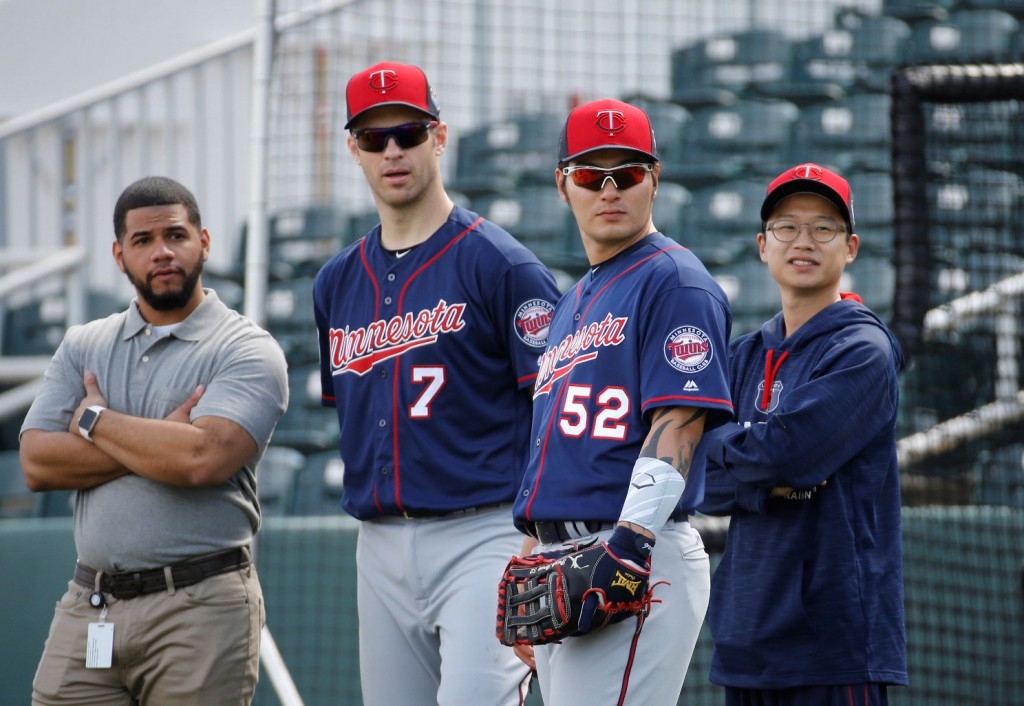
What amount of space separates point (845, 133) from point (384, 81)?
4.47m

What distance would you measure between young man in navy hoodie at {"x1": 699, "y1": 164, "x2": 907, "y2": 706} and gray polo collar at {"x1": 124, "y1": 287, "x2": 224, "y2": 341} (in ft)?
3.88

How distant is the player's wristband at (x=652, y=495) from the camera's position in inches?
77.0

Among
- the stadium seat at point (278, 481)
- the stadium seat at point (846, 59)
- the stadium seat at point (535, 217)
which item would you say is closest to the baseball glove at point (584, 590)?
the stadium seat at point (278, 481)

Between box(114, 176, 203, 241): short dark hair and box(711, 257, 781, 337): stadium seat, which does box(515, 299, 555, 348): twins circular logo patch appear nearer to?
box(114, 176, 203, 241): short dark hair

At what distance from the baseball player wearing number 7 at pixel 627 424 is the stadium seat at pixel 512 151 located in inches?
155

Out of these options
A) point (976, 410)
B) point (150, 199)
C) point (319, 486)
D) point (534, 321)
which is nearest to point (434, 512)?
point (534, 321)

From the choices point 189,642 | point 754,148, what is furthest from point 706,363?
point 754,148

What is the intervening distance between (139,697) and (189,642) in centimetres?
19

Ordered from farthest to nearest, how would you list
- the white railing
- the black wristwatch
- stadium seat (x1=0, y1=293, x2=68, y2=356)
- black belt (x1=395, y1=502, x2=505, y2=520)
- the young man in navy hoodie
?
1. stadium seat (x1=0, y1=293, x2=68, y2=356)
2. the white railing
3. the black wristwatch
4. black belt (x1=395, y1=502, x2=505, y2=520)
5. the young man in navy hoodie

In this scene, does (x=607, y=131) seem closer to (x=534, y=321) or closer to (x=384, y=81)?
(x=534, y=321)

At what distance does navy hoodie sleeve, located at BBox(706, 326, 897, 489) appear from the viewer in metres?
2.23

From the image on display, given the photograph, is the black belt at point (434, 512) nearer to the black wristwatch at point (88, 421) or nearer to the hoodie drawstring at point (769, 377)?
the hoodie drawstring at point (769, 377)

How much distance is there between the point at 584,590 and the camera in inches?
76.4

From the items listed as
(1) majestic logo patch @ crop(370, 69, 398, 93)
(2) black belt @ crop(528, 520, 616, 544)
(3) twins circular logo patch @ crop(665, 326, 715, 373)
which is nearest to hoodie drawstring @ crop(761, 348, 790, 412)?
(3) twins circular logo patch @ crop(665, 326, 715, 373)
